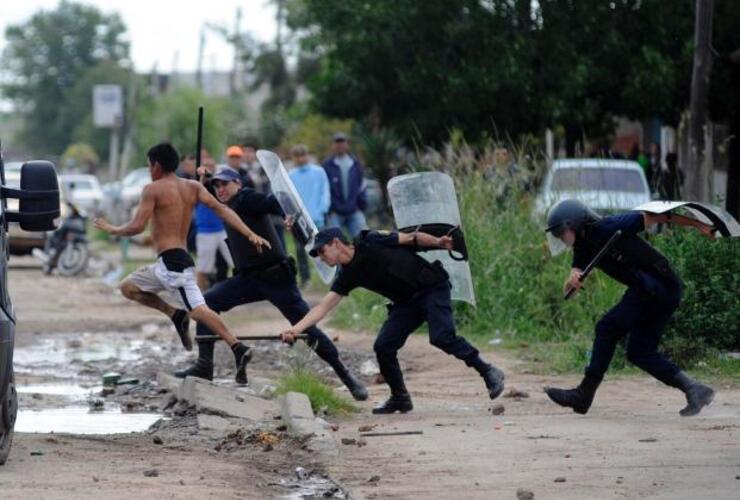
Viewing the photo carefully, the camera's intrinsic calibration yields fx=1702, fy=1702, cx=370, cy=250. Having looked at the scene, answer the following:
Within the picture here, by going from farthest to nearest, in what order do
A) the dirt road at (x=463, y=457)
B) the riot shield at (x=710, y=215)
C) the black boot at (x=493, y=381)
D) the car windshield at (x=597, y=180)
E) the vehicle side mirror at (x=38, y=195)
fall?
the car windshield at (x=597, y=180), the black boot at (x=493, y=381), the riot shield at (x=710, y=215), the vehicle side mirror at (x=38, y=195), the dirt road at (x=463, y=457)

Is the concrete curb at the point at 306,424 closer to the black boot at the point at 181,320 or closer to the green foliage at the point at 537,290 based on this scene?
the black boot at the point at 181,320

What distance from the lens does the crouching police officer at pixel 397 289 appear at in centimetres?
1152

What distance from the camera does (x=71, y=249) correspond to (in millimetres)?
29719

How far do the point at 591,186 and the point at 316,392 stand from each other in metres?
8.99

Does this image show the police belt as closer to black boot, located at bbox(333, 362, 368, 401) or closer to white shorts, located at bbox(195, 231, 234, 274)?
black boot, located at bbox(333, 362, 368, 401)

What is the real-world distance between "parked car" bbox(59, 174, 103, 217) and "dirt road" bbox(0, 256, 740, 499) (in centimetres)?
3657

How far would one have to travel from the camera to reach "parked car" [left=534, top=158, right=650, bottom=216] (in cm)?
1778

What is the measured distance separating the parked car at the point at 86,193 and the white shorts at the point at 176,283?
35.3m

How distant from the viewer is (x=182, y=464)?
31.0ft

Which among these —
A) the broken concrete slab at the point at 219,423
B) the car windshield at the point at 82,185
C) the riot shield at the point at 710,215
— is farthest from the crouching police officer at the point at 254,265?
the car windshield at the point at 82,185

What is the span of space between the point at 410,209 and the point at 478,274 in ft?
16.4

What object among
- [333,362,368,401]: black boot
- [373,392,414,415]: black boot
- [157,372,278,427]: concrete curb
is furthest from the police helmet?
[333,362,368,401]: black boot

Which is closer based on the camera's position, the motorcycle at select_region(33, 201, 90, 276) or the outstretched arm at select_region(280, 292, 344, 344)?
the outstretched arm at select_region(280, 292, 344, 344)

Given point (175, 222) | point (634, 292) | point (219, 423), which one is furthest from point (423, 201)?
point (219, 423)
